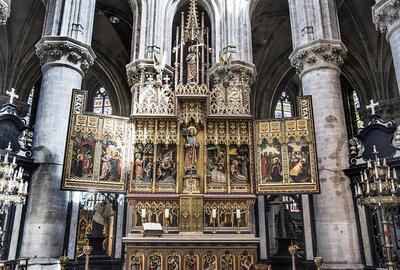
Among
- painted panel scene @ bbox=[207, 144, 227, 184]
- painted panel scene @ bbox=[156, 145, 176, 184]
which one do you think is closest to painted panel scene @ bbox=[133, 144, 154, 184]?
painted panel scene @ bbox=[156, 145, 176, 184]

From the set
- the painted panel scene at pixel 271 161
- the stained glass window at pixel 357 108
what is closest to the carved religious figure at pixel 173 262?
the painted panel scene at pixel 271 161

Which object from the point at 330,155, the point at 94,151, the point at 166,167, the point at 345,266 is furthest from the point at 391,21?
the point at 94,151

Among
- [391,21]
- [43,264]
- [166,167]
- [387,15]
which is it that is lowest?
[43,264]

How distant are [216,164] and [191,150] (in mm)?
929

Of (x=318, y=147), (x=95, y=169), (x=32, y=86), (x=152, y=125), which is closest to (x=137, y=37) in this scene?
(x=152, y=125)

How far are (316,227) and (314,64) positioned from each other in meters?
5.99

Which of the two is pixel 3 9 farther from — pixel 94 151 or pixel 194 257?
pixel 194 257

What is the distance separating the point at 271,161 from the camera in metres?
11.6

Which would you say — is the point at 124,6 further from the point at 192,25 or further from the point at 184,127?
the point at 184,127

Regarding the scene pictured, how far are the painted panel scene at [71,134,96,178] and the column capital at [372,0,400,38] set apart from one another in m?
9.88

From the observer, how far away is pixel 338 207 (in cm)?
1173

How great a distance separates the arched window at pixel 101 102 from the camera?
2652cm

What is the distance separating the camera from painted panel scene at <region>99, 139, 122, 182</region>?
37.0 ft

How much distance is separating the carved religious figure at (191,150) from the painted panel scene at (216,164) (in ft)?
1.70
